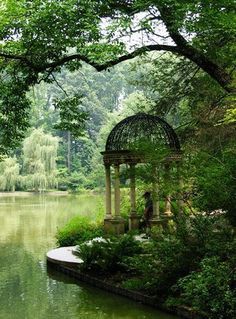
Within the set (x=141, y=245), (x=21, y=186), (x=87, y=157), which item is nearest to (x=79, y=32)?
(x=141, y=245)

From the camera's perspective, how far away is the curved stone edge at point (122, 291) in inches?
280

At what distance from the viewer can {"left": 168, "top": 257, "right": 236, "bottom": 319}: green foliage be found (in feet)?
20.1

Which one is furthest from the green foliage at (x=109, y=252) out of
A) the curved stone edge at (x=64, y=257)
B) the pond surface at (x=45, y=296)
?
the curved stone edge at (x=64, y=257)

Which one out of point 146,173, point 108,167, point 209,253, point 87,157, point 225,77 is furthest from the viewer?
point 87,157

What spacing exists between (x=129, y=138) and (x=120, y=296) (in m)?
6.29

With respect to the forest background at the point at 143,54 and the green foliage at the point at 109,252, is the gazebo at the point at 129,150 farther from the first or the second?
the green foliage at the point at 109,252

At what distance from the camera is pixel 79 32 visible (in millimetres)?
8500

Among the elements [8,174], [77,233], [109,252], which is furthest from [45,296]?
[8,174]

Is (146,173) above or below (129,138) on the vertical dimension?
below

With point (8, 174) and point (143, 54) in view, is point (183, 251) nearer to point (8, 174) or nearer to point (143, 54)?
point (143, 54)

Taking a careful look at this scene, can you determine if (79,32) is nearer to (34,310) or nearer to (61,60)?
(61,60)

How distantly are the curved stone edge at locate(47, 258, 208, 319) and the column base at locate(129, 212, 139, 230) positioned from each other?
3182 mm

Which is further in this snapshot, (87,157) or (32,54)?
(87,157)

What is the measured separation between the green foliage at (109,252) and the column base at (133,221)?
159 inches
